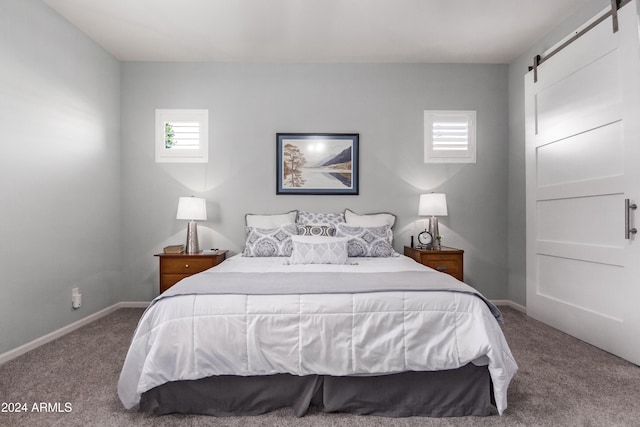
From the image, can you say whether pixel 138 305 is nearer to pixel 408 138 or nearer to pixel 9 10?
pixel 9 10

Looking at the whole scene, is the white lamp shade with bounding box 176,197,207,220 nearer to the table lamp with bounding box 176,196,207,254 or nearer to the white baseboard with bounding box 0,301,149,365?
the table lamp with bounding box 176,196,207,254

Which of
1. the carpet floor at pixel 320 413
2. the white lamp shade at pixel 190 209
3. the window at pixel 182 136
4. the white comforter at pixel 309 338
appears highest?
the window at pixel 182 136

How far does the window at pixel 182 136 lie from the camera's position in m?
3.94

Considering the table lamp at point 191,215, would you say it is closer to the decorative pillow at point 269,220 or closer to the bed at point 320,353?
the decorative pillow at point 269,220

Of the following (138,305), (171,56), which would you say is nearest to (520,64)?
(171,56)

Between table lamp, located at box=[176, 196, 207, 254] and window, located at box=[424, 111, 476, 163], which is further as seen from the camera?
window, located at box=[424, 111, 476, 163]

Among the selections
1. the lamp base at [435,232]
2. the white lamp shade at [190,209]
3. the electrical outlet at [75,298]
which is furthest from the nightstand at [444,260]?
the electrical outlet at [75,298]

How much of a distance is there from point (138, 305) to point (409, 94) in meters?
3.99

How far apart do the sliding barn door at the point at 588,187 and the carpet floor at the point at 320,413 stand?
32 centimetres

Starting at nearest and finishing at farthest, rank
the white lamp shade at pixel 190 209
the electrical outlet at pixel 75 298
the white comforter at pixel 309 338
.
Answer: the white comforter at pixel 309 338 < the electrical outlet at pixel 75 298 < the white lamp shade at pixel 190 209

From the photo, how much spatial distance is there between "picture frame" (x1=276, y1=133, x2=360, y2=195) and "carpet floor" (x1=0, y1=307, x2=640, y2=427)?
2222 millimetres

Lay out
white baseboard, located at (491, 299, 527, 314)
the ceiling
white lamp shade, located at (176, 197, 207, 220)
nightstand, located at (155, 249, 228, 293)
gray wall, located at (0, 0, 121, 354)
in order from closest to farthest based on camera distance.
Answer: gray wall, located at (0, 0, 121, 354) → the ceiling → nightstand, located at (155, 249, 228, 293) → white lamp shade, located at (176, 197, 207, 220) → white baseboard, located at (491, 299, 527, 314)

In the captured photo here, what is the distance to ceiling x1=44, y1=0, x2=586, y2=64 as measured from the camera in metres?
2.89

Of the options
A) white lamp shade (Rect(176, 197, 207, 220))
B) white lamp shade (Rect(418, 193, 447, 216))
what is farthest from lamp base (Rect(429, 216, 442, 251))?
white lamp shade (Rect(176, 197, 207, 220))
